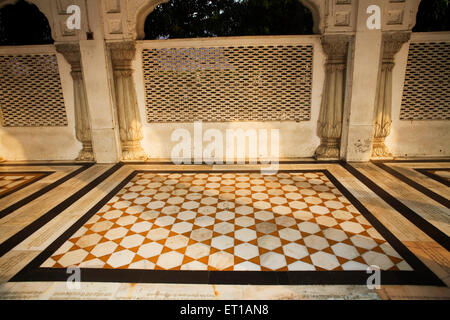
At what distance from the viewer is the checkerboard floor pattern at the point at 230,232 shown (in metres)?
2.31

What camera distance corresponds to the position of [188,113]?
5.01 m

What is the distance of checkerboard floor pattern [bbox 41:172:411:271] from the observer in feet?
7.57

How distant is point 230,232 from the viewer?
2.75 m

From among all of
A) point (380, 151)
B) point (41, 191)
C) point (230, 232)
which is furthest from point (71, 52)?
point (380, 151)

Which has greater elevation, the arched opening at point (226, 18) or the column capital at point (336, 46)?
the arched opening at point (226, 18)

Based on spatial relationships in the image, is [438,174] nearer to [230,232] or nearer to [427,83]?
[427,83]

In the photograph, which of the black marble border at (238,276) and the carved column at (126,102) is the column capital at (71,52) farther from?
the black marble border at (238,276)

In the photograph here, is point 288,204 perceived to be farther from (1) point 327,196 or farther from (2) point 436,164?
(2) point 436,164

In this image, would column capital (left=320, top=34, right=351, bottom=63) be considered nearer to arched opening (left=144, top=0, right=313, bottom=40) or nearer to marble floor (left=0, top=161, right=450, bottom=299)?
marble floor (left=0, top=161, right=450, bottom=299)

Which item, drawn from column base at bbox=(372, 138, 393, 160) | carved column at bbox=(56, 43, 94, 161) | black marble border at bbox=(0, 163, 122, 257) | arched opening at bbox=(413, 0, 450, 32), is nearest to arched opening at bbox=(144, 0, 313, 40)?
arched opening at bbox=(413, 0, 450, 32)

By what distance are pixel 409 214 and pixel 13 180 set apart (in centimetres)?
522

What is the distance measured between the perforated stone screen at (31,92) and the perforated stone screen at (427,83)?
579 centimetres

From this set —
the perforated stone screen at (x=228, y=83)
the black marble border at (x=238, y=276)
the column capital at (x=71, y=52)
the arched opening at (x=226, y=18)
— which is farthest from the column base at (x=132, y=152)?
the arched opening at (x=226, y=18)
